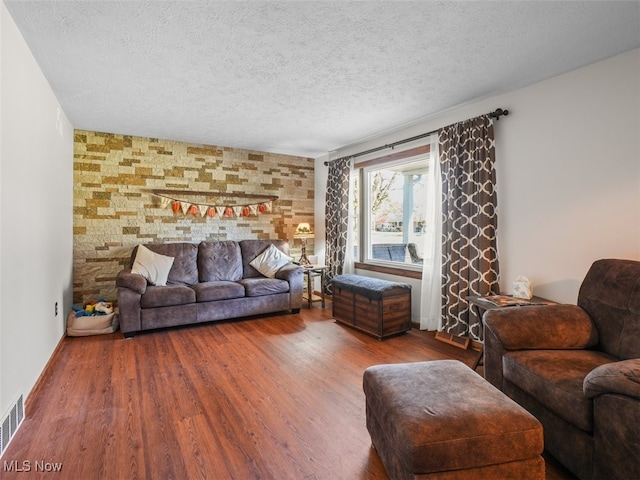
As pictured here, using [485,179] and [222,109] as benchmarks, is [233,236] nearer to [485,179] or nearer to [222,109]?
[222,109]

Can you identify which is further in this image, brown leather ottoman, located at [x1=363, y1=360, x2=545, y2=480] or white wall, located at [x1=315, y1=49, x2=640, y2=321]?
white wall, located at [x1=315, y1=49, x2=640, y2=321]

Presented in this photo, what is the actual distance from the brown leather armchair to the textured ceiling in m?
1.59

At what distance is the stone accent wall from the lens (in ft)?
14.0

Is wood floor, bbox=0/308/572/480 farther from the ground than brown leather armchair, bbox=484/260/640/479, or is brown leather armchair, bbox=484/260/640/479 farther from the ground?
brown leather armchair, bbox=484/260/640/479

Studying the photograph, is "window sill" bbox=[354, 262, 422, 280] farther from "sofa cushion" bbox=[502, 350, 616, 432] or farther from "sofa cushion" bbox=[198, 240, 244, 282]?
"sofa cushion" bbox=[502, 350, 616, 432]

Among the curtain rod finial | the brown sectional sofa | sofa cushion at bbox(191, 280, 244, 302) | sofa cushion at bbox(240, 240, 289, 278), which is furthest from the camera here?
sofa cushion at bbox(240, 240, 289, 278)

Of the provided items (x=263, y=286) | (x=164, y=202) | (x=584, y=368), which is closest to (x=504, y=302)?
(x=584, y=368)

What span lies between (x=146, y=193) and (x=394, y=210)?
3559 millimetres

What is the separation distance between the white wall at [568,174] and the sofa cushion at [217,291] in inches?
121

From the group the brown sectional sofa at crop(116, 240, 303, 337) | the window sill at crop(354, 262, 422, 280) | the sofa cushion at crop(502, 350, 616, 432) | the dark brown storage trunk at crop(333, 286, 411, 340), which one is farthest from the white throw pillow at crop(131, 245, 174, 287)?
the sofa cushion at crop(502, 350, 616, 432)

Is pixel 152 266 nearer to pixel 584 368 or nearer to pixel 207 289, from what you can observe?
pixel 207 289

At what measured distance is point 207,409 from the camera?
2195 millimetres

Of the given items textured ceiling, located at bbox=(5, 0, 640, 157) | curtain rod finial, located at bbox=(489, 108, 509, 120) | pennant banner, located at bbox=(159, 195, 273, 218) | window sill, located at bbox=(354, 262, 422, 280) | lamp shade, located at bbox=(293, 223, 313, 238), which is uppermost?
textured ceiling, located at bbox=(5, 0, 640, 157)

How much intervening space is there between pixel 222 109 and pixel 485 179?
280 cm
